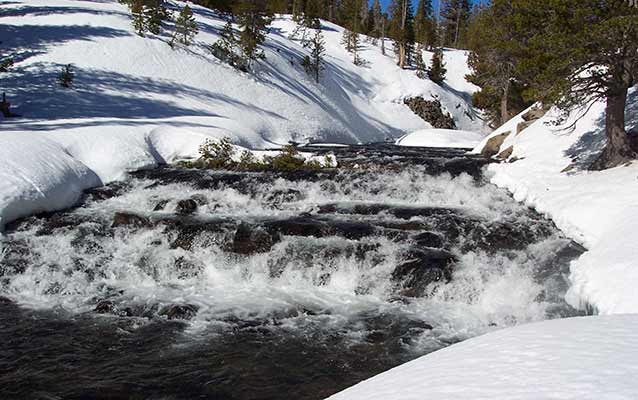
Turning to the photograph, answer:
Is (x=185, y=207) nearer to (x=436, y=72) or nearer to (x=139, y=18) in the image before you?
(x=139, y=18)

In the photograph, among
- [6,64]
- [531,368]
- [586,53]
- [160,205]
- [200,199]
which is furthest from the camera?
[6,64]

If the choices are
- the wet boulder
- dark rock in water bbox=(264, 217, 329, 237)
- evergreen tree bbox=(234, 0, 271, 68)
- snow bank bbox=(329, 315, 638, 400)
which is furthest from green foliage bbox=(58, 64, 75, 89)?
snow bank bbox=(329, 315, 638, 400)

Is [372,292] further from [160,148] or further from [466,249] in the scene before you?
[160,148]

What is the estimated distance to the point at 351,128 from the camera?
40406 mm

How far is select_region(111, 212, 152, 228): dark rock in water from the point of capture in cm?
1212

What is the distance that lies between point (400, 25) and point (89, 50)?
5214 centimetres

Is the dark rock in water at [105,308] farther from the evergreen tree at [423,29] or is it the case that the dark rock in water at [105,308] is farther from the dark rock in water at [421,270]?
the evergreen tree at [423,29]

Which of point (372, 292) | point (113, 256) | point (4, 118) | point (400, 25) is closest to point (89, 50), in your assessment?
point (4, 118)

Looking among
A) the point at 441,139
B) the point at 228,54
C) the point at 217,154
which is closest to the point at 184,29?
the point at 228,54

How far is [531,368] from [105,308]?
772 centimetres

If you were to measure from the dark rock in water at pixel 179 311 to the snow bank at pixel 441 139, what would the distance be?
23.1 m

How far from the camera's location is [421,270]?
989 centimetres

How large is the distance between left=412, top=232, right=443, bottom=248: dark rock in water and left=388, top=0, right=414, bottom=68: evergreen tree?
2230 inches

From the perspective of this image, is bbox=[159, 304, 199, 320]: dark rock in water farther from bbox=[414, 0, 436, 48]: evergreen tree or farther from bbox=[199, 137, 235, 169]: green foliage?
bbox=[414, 0, 436, 48]: evergreen tree
